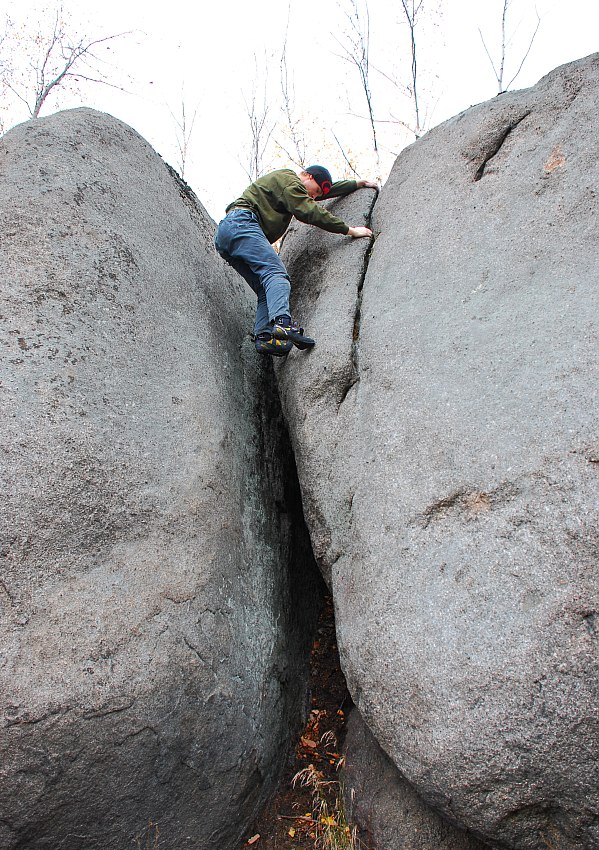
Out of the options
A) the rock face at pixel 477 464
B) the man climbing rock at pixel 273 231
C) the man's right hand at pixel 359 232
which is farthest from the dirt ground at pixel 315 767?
the man's right hand at pixel 359 232

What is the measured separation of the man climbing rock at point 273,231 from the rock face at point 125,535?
344mm

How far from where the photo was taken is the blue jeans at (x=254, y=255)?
423 cm

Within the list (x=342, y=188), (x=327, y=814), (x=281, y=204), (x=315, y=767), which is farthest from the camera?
(x=342, y=188)

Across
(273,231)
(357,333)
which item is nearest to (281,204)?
(273,231)

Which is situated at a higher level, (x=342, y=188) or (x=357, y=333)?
(x=342, y=188)

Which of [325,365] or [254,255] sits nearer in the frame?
[325,365]

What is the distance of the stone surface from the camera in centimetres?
283

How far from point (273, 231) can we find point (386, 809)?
12.1 ft

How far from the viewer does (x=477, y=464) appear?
Answer: 282 centimetres

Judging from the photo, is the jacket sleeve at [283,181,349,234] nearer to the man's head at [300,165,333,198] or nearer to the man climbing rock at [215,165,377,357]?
the man climbing rock at [215,165,377,357]

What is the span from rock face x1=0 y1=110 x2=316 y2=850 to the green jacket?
66 cm

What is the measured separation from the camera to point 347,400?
3.67 m

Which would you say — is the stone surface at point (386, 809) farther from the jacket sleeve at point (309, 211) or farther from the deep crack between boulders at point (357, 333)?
the jacket sleeve at point (309, 211)

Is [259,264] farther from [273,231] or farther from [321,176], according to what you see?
[321,176]
